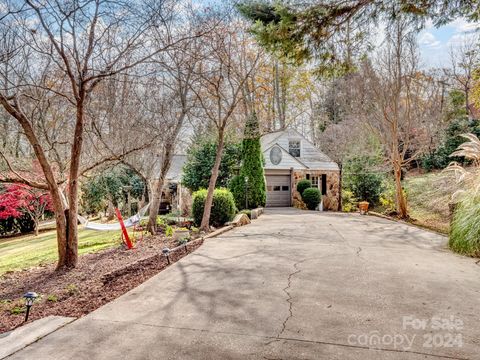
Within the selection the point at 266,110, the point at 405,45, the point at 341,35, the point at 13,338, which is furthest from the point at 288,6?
the point at 266,110

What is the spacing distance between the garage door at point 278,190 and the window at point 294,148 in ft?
6.71

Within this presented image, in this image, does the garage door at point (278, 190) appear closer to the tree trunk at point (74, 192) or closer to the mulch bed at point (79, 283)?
the mulch bed at point (79, 283)

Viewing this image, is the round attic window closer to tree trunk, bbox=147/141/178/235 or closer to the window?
the window

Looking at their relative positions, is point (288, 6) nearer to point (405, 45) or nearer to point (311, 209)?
point (405, 45)

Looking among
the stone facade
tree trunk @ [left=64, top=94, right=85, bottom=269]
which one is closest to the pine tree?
the stone facade

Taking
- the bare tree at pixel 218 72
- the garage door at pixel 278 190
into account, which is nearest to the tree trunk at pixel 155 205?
the bare tree at pixel 218 72

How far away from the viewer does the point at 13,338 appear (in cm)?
303

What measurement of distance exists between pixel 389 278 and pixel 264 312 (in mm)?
2225

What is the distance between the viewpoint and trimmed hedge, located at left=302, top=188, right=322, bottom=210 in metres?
19.0

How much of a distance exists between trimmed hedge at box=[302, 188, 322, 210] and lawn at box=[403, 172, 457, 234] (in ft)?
15.9

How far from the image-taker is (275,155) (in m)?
19.9

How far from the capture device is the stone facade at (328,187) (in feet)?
65.8

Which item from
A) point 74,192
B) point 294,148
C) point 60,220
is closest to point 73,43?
point 74,192

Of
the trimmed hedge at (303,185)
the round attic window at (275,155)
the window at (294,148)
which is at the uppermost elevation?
the window at (294,148)
